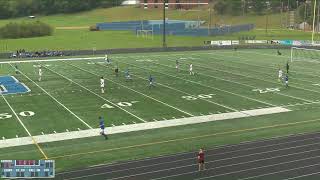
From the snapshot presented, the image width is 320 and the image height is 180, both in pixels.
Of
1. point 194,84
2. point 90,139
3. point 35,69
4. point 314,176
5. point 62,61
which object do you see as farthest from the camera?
point 62,61

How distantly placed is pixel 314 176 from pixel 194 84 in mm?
22130

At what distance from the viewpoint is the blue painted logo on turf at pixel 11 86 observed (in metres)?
38.4

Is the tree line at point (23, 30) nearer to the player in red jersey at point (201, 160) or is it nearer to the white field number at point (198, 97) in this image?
the white field number at point (198, 97)

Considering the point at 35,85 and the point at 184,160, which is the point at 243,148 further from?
the point at 35,85

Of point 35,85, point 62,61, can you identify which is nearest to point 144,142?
point 35,85

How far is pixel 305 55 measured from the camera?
64.6 meters

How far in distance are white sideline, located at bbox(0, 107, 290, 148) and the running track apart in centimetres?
505

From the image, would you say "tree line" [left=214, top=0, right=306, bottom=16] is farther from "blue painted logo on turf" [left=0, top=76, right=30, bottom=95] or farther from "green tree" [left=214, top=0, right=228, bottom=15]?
"blue painted logo on turf" [left=0, top=76, right=30, bottom=95]

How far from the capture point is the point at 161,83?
41594mm

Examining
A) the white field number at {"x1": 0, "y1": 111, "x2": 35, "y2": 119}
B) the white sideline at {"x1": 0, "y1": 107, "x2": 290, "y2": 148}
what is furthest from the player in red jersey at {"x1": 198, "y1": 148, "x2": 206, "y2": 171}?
the white field number at {"x1": 0, "y1": 111, "x2": 35, "y2": 119}

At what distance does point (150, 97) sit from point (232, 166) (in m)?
15.7
